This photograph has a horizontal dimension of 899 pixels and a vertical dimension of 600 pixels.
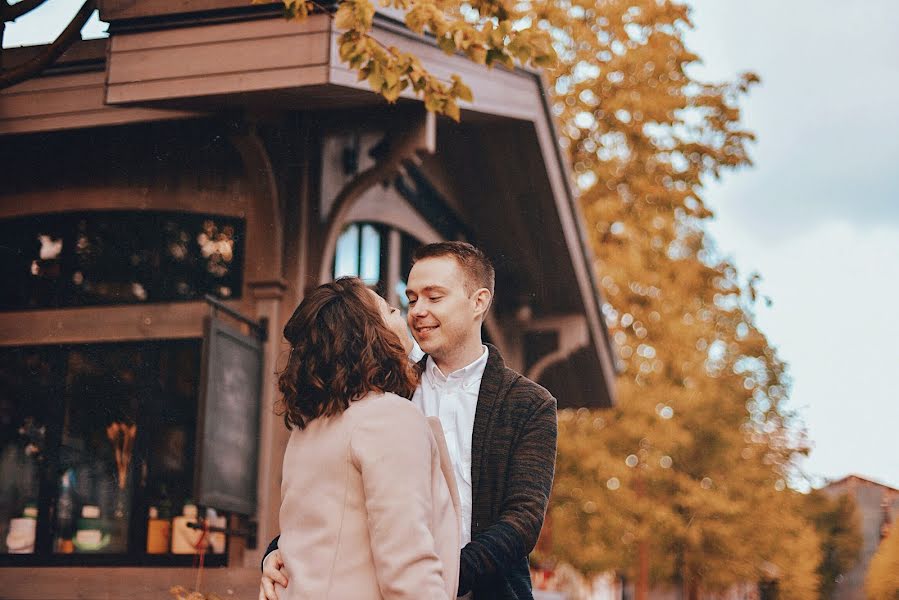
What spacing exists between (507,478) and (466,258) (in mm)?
680

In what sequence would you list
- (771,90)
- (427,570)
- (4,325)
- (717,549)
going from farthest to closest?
(717,549)
(771,90)
(4,325)
(427,570)

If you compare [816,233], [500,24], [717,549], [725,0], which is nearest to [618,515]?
[717,549]

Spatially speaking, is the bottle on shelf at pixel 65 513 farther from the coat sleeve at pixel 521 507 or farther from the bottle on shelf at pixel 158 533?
the coat sleeve at pixel 521 507

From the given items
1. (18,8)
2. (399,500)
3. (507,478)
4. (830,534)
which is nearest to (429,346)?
(507,478)

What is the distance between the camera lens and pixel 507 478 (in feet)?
11.7

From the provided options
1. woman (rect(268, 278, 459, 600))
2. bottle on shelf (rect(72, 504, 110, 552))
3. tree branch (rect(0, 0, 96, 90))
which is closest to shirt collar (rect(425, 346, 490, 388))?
woman (rect(268, 278, 459, 600))

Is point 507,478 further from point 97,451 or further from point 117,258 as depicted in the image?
point 117,258

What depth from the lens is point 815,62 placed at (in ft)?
102

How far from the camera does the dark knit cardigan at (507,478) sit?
339 centimetres

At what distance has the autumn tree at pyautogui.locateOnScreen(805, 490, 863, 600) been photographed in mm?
33181

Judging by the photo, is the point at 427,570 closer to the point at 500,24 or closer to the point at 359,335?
the point at 359,335

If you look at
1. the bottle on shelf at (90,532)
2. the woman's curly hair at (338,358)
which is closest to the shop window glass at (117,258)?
the bottle on shelf at (90,532)

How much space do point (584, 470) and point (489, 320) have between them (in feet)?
21.3

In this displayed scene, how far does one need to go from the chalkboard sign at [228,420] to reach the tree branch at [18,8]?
6.36 feet
